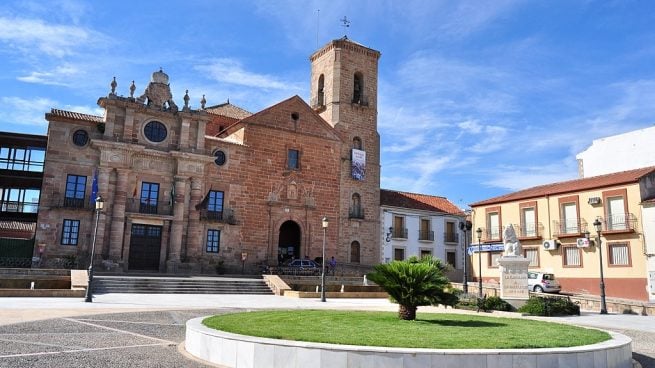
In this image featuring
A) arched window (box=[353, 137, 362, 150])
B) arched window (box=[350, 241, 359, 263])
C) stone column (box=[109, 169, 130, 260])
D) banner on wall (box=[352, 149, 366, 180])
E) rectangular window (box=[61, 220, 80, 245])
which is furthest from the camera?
arched window (box=[353, 137, 362, 150])

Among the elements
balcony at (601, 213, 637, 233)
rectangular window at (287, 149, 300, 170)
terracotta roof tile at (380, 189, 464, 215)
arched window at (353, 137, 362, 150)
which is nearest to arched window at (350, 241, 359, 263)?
terracotta roof tile at (380, 189, 464, 215)

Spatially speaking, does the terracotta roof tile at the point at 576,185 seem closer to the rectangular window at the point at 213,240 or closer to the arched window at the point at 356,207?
the arched window at the point at 356,207

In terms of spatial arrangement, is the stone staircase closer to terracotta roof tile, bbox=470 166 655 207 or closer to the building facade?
the building facade

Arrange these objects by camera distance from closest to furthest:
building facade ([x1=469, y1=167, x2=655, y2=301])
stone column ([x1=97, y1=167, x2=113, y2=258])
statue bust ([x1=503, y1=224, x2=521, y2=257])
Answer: statue bust ([x1=503, y1=224, x2=521, y2=257]) < building facade ([x1=469, y1=167, x2=655, y2=301]) < stone column ([x1=97, y1=167, x2=113, y2=258])

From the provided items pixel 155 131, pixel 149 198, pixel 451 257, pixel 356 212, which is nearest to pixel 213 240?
pixel 149 198

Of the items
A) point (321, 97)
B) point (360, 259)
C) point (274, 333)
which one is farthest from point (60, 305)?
point (321, 97)

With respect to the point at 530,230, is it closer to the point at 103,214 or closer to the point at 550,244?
the point at 550,244

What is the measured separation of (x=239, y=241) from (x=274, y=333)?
25307 millimetres

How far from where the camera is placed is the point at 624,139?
123ft

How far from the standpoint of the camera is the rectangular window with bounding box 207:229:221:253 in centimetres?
3272

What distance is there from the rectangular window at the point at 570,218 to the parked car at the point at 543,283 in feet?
13.3

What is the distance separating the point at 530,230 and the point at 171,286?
2260cm

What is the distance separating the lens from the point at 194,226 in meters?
32.0

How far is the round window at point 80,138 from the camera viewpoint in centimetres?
2995
